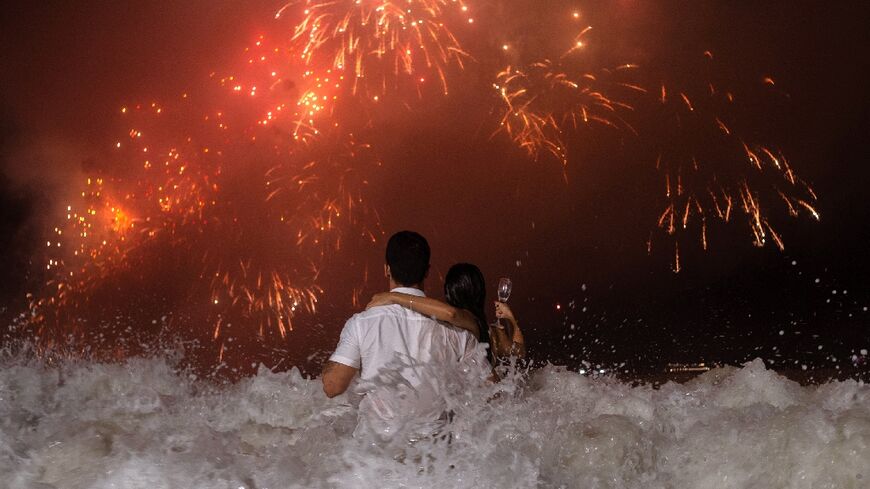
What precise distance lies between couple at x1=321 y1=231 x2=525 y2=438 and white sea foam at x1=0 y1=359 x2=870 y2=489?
0.38 ft

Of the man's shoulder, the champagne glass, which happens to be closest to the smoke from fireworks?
the champagne glass

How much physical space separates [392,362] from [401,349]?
6cm

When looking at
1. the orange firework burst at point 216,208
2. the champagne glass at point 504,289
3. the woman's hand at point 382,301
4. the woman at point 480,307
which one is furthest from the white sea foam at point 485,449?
the orange firework burst at point 216,208

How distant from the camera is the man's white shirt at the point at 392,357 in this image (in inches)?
129

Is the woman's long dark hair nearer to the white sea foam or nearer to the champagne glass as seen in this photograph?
the champagne glass


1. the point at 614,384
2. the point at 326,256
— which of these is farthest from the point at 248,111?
the point at 614,384

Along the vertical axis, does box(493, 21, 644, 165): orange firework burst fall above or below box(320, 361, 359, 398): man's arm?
above

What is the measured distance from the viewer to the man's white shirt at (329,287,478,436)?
329 centimetres

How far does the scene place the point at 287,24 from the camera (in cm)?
974

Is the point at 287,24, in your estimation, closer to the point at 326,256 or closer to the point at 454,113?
the point at 454,113

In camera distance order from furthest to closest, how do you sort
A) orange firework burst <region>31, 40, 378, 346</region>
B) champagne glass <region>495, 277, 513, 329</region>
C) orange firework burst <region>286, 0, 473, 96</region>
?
orange firework burst <region>31, 40, 378, 346</region> < orange firework burst <region>286, 0, 473, 96</region> < champagne glass <region>495, 277, 513, 329</region>

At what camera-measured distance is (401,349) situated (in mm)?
3312

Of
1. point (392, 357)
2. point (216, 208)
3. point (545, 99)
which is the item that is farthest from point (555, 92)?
point (392, 357)

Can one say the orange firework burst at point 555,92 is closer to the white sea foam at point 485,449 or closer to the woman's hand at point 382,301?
the white sea foam at point 485,449
